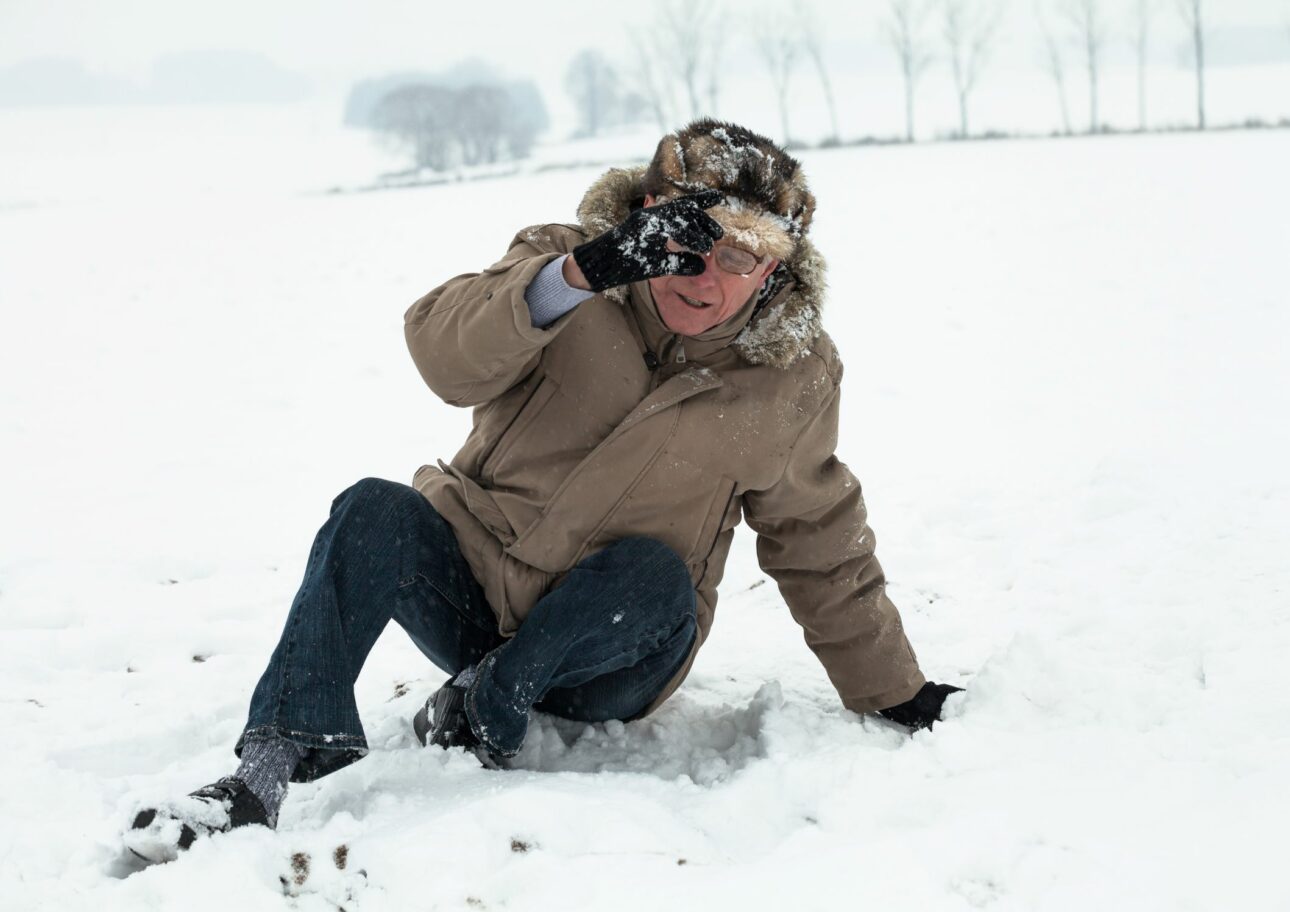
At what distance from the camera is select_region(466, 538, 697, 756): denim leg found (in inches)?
72.6

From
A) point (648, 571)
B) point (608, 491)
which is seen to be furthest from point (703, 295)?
point (648, 571)

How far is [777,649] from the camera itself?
2631 millimetres

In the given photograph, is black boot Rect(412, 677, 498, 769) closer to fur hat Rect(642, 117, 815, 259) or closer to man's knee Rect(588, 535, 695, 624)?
man's knee Rect(588, 535, 695, 624)

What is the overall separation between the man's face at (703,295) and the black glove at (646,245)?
0.44 ft

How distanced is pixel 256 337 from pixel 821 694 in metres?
5.89

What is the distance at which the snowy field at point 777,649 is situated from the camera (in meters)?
1.53

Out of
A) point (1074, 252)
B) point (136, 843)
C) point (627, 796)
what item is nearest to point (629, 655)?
point (627, 796)

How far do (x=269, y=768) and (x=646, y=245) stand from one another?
3.23 feet

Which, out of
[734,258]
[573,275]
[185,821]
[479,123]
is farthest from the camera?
[479,123]

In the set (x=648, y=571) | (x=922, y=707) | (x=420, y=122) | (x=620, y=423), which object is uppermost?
(x=420, y=122)

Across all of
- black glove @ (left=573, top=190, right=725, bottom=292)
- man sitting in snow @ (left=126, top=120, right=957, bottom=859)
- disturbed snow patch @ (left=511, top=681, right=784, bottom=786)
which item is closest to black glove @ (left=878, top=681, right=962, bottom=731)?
man sitting in snow @ (left=126, top=120, right=957, bottom=859)

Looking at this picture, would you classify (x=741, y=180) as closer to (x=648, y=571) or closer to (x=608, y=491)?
(x=608, y=491)

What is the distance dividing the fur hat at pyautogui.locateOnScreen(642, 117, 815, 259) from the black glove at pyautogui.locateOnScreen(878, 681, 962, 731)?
2.99ft

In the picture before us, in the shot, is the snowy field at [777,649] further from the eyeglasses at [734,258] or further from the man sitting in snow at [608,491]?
the eyeglasses at [734,258]
